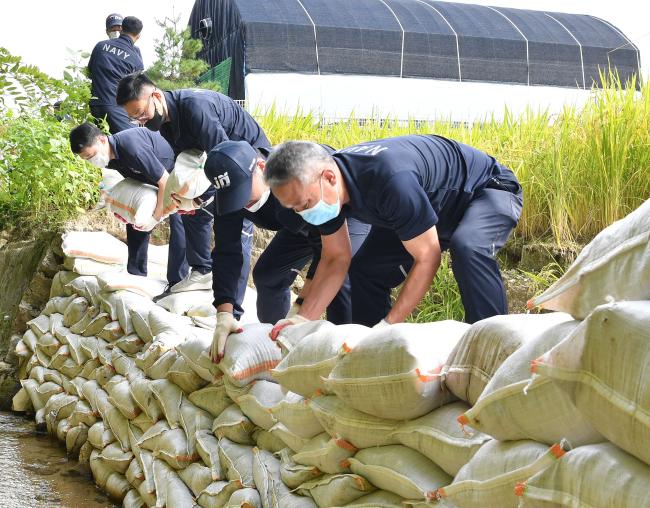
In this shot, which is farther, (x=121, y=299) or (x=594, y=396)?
(x=121, y=299)

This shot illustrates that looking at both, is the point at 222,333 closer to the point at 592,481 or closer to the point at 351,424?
the point at 351,424

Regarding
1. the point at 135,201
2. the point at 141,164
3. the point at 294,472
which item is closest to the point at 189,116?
the point at 141,164

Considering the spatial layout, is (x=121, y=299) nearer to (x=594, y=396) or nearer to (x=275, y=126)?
(x=275, y=126)

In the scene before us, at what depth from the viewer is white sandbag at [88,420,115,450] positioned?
12.6 feet

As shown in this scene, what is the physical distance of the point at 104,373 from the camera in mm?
4211

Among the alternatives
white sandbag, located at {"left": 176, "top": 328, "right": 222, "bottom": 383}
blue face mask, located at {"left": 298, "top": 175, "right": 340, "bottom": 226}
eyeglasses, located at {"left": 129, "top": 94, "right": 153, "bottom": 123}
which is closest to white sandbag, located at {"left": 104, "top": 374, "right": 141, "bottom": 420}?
white sandbag, located at {"left": 176, "top": 328, "right": 222, "bottom": 383}

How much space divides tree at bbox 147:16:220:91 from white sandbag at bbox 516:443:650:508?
11.5m

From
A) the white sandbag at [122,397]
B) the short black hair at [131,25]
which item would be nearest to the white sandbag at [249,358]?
the white sandbag at [122,397]

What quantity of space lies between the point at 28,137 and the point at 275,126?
6.42 ft

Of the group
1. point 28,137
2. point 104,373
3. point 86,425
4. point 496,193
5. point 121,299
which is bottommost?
point 86,425

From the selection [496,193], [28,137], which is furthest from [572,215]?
[28,137]

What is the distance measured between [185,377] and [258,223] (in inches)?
25.5

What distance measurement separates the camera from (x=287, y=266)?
10.9 ft

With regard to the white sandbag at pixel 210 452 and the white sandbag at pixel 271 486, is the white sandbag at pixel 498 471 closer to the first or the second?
the white sandbag at pixel 271 486
